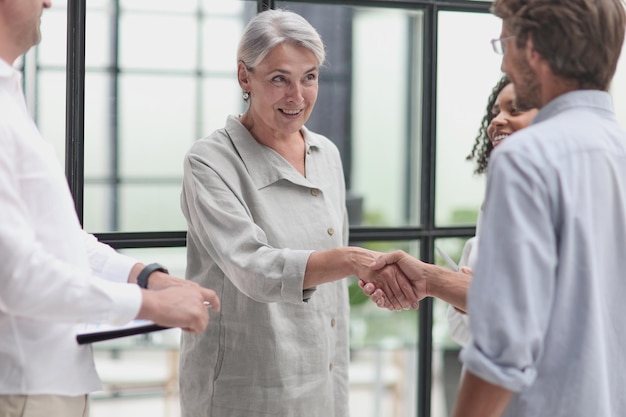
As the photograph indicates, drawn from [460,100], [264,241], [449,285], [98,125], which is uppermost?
[460,100]

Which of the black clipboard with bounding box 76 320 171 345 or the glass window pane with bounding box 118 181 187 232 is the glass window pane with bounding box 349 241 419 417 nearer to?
the glass window pane with bounding box 118 181 187 232

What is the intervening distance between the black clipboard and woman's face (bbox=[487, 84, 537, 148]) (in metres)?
1.18

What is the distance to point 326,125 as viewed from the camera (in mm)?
3113

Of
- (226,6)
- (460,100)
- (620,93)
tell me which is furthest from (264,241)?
(620,93)

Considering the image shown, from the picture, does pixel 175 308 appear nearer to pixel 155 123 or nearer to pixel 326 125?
pixel 155 123

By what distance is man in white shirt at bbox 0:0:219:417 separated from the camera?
5.24 feet

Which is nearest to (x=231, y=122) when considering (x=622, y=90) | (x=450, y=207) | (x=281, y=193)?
(x=281, y=193)

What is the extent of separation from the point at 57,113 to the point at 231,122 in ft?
1.99

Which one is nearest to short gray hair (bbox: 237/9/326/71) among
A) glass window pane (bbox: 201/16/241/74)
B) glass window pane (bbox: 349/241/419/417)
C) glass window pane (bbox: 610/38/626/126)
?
glass window pane (bbox: 201/16/241/74)

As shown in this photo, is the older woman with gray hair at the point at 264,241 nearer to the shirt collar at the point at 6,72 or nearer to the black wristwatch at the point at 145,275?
the black wristwatch at the point at 145,275

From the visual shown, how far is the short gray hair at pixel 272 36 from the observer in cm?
246

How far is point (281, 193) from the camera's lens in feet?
8.23

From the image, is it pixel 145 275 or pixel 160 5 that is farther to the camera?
pixel 160 5

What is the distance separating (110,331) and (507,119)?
1307 millimetres
